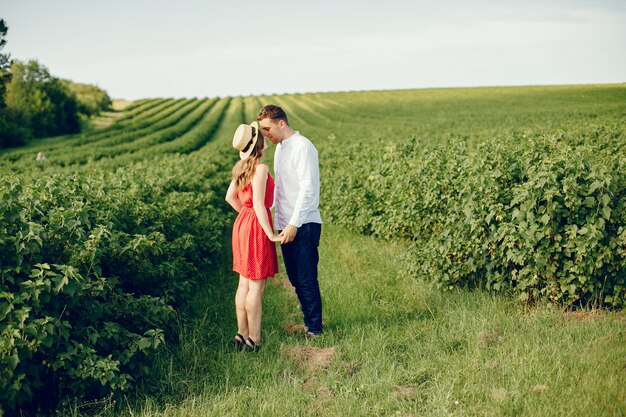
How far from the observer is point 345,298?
19.7ft

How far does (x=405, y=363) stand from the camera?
436 centimetres

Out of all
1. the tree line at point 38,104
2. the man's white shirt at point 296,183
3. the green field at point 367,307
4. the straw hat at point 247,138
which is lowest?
the green field at point 367,307

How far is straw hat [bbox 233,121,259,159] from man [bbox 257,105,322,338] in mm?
114

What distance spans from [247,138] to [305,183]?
2.21ft

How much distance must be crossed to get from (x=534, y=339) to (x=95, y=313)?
3.60 m

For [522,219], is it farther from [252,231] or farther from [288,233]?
[252,231]

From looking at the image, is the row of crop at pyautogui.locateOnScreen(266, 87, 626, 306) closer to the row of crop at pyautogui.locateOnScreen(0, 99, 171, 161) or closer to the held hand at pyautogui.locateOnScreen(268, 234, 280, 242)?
the held hand at pyautogui.locateOnScreen(268, 234, 280, 242)

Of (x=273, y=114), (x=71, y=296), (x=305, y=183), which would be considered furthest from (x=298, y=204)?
(x=71, y=296)

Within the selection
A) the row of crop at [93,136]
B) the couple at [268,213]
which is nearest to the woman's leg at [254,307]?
the couple at [268,213]

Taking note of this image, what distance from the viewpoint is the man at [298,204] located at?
4793mm

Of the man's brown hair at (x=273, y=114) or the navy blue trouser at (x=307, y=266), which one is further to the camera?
the navy blue trouser at (x=307, y=266)

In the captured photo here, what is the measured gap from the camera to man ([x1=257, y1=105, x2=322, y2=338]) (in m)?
4.79

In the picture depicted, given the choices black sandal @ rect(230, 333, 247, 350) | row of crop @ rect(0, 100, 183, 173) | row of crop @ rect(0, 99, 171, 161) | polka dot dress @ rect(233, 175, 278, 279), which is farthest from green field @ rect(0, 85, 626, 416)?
row of crop @ rect(0, 99, 171, 161)

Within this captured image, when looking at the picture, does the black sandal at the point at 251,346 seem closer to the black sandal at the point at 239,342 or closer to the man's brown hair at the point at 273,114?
the black sandal at the point at 239,342
